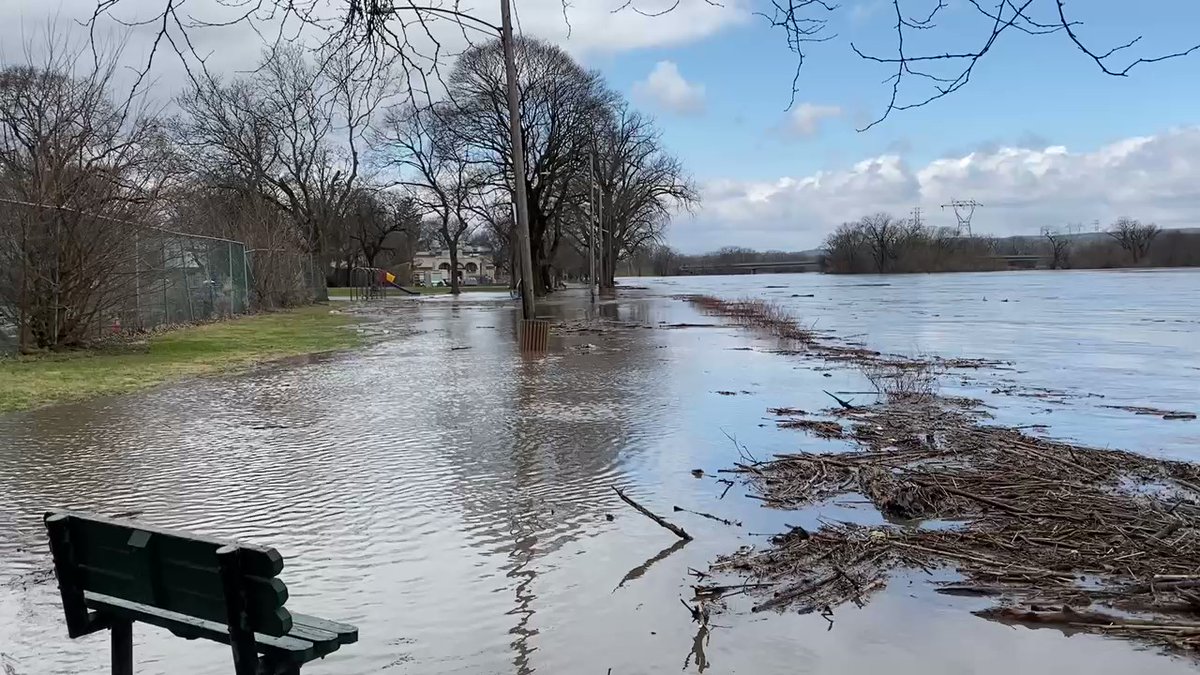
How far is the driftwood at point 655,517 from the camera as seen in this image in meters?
5.59

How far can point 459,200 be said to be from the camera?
50.7 m

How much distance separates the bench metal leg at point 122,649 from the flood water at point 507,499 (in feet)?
2.63

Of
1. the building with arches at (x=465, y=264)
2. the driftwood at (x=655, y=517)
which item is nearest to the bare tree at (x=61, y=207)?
the driftwood at (x=655, y=517)

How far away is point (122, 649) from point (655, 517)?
3.43 meters

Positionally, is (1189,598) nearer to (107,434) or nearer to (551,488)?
(551,488)

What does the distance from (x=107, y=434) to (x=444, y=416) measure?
133 inches

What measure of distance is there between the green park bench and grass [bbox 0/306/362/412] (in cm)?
900

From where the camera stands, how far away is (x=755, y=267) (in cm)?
17438

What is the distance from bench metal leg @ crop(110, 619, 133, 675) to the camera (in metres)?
3.13

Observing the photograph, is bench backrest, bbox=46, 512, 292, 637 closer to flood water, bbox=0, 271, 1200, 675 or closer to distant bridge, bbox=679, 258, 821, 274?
flood water, bbox=0, 271, 1200, 675

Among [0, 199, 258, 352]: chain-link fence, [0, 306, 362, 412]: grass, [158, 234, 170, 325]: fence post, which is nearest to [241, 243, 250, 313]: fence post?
[0, 306, 362, 412]: grass

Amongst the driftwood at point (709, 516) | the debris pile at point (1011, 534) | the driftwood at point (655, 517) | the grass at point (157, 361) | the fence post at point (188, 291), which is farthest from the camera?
the fence post at point (188, 291)

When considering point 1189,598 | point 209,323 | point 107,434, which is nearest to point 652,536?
point 1189,598

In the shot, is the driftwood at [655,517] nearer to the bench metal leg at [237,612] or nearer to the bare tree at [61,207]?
the bench metal leg at [237,612]
